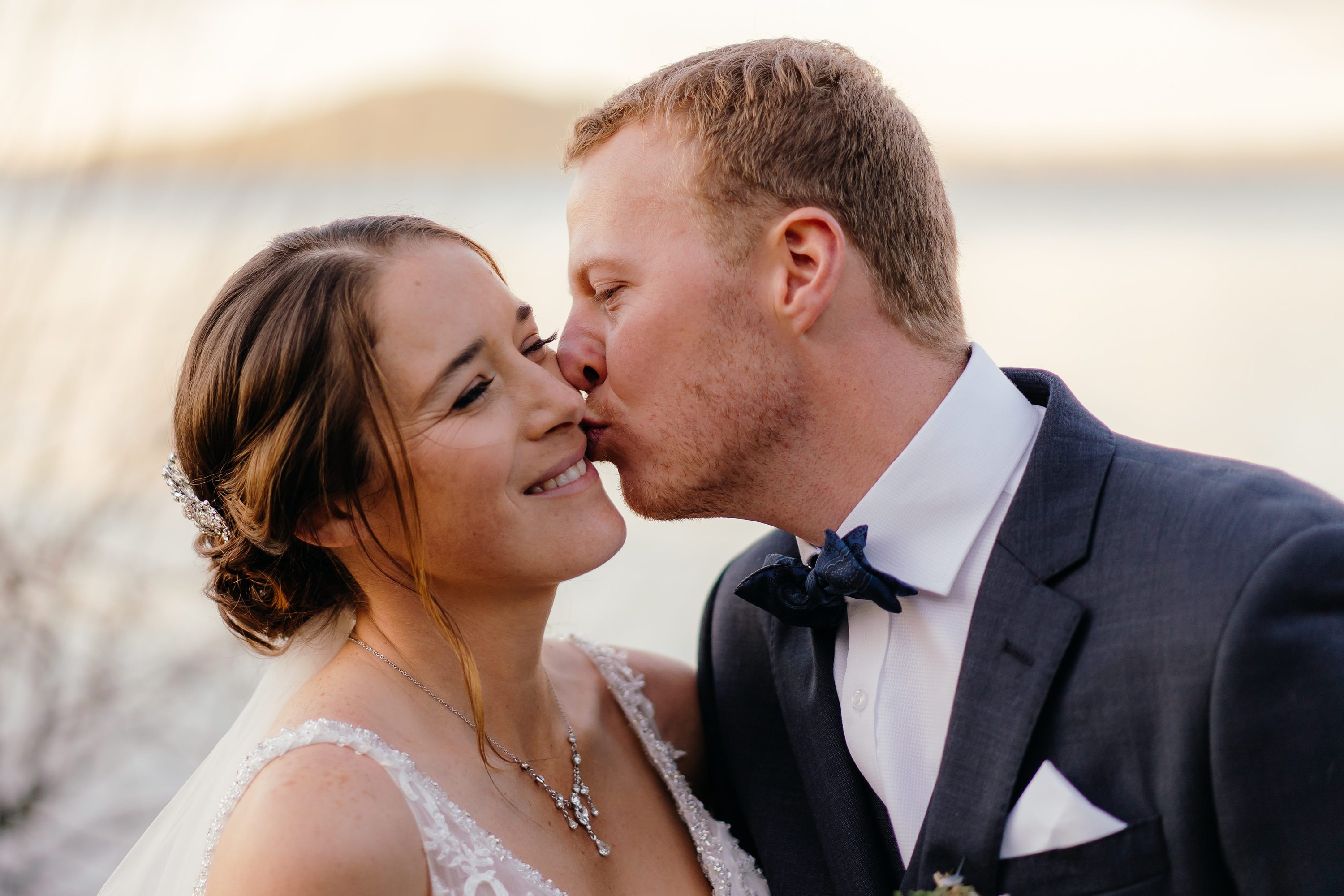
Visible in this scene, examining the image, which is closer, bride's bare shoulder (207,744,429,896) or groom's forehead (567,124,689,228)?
bride's bare shoulder (207,744,429,896)

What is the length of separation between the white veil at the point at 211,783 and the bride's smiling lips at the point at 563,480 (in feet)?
1.78

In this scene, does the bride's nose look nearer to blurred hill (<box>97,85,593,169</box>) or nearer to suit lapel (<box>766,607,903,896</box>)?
suit lapel (<box>766,607,903,896</box>)

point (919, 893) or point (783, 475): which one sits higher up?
point (783, 475)

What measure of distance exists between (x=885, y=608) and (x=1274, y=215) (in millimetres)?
24628

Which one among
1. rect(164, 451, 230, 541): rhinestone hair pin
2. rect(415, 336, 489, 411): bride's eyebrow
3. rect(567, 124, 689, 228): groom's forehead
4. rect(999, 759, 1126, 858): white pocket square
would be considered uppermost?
rect(567, 124, 689, 228): groom's forehead

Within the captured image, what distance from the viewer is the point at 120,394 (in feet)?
12.9

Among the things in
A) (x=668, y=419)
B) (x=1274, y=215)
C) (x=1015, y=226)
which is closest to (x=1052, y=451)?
(x=668, y=419)

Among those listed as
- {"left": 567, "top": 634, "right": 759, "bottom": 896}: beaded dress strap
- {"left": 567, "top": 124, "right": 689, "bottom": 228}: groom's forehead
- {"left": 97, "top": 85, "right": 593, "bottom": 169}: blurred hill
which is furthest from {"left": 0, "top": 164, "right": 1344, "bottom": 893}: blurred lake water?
{"left": 567, "top": 634, "right": 759, "bottom": 896}: beaded dress strap

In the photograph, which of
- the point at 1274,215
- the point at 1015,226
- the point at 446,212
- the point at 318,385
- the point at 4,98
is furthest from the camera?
the point at 1274,215

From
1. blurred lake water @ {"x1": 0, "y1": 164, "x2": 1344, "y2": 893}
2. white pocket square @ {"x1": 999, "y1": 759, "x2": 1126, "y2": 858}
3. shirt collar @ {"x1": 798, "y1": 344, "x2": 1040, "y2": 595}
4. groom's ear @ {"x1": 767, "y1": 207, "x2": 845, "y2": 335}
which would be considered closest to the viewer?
white pocket square @ {"x1": 999, "y1": 759, "x2": 1126, "y2": 858}

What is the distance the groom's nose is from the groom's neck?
0.47 metres

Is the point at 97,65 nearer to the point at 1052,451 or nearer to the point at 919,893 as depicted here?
the point at 1052,451

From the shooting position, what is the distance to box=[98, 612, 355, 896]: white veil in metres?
2.41

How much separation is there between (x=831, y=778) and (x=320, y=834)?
104 centimetres
